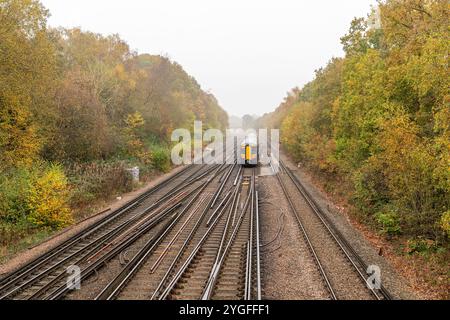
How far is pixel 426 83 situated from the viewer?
1312 cm

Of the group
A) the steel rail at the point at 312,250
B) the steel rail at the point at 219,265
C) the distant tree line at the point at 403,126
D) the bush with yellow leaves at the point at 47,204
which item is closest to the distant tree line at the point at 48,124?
the bush with yellow leaves at the point at 47,204

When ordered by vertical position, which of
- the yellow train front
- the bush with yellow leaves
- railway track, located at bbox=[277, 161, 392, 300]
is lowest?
railway track, located at bbox=[277, 161, 392, 300]

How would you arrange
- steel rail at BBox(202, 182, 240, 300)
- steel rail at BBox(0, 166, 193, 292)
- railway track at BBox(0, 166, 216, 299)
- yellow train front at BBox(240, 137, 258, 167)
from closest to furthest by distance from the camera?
1. steel rail at BBox(202, 182, 240, 300)
2. railway track at BBox(0, 166, 216, 299)
3. steel rail at BBox(0, 166, 193, 292)
4. yellow train front at BBox(240, 137, 258, 167)

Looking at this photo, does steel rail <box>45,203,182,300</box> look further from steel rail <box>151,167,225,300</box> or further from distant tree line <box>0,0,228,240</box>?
distant tree line <box>0,0,228,240</box>

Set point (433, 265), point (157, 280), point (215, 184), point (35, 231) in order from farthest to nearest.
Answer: point (215, 184)
point (35, 231)
point (433, 265)
point (157, 280)

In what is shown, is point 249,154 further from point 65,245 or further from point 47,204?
point 65,245

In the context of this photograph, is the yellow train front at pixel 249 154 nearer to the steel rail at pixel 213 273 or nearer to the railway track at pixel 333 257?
the railway track at pixel 333 257

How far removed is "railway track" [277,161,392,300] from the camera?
36.4 ft

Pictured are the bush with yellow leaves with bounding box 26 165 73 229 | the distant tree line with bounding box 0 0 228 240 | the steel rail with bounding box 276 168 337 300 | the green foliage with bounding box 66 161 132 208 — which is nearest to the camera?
the steel rail with bounding box 276 168 337 300

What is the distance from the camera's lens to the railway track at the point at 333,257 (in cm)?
1111

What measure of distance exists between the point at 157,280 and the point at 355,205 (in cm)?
1278

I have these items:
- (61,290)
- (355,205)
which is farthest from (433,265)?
(61,290)

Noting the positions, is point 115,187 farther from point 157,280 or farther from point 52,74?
point 157,280

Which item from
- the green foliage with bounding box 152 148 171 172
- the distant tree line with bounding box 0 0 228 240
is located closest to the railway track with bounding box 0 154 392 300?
the distant tree line with bounding box 0 0 228 240
